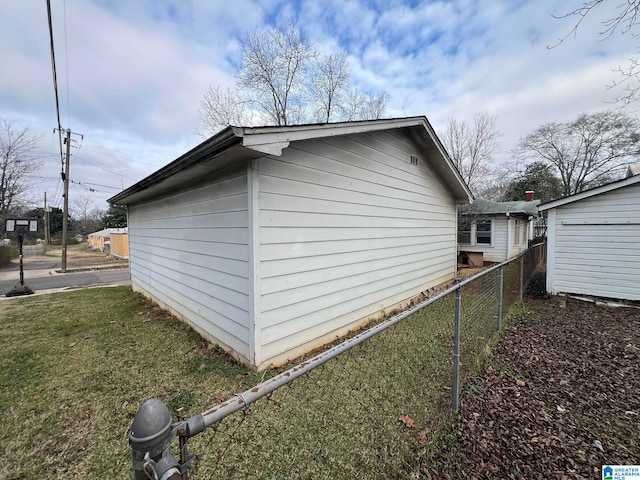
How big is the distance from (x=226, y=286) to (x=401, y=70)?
11.0 m

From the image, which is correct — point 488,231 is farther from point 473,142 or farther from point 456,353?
point 456,353

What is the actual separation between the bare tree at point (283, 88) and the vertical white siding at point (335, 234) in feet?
36.7

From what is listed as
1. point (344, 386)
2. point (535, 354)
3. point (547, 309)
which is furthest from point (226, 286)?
point (547, 309)

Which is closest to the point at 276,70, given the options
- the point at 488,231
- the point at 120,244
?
the point at 488,231

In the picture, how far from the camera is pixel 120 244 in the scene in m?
22.0

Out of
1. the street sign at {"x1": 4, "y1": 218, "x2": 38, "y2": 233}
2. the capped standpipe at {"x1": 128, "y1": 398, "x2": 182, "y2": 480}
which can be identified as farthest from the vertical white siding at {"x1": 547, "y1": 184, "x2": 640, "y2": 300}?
the street sign at {"x1": 4, "y1": 218, "x2": 38, "y2": 233}

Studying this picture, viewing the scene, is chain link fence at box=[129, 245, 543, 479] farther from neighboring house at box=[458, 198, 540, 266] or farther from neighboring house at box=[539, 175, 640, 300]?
neighboring house at box=[458, 198, 540, 266]

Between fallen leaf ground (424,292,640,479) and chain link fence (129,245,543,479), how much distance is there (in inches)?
9.8

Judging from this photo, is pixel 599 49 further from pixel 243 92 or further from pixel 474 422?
pixel 243 92

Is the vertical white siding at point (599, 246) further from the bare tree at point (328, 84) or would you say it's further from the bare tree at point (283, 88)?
the bare tree at point (283, 88)

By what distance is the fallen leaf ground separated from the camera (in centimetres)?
210

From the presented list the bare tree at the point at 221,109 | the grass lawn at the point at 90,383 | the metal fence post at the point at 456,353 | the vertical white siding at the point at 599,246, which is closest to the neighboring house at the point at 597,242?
the vertical white siding at the point at 599,246

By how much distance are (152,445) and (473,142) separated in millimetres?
24260

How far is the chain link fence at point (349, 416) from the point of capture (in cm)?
195
